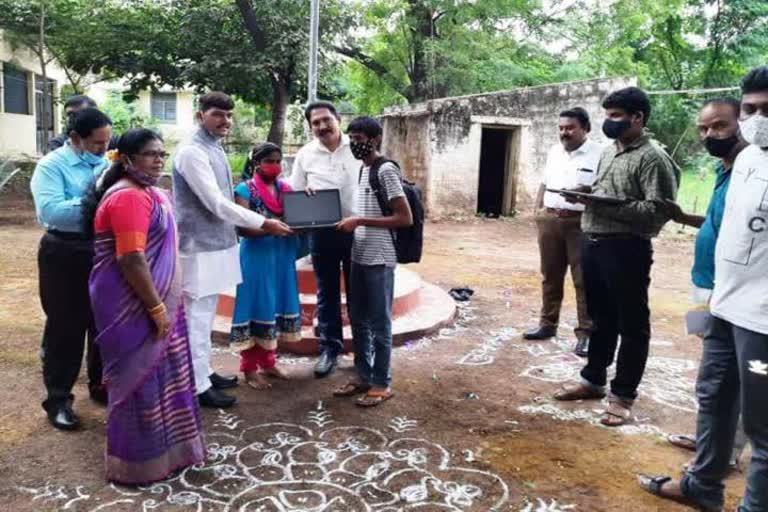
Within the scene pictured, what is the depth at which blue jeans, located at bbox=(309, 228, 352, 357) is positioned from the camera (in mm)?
4078

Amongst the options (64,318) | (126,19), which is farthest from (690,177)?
(64,318)

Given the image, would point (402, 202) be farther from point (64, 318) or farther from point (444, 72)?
point (444, 72)

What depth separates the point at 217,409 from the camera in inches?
145

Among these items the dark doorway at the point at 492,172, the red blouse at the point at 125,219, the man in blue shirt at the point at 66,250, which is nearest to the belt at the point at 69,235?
the man in blue shirt at the point at 66,250

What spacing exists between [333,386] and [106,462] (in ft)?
5.19

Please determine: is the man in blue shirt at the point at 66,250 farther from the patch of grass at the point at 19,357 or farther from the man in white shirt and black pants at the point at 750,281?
the man in white shirt and black pants at the point at 750,281

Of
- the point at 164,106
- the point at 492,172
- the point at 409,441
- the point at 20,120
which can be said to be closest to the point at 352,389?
the point at 409,441

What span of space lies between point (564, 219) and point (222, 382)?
2.76 metres

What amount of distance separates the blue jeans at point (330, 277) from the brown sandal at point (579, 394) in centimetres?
147

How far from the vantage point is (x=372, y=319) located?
12.2ft

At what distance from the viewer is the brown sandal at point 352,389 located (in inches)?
154

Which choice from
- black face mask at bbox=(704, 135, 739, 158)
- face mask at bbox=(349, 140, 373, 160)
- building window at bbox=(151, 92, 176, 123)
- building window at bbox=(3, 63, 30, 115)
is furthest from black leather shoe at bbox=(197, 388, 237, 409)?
building window at bbox=(151, 92, 176, 123)

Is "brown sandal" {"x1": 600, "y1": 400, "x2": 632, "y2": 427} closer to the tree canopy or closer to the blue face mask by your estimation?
the blue face mask

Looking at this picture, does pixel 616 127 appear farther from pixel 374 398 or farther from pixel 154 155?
pixel 154 155
